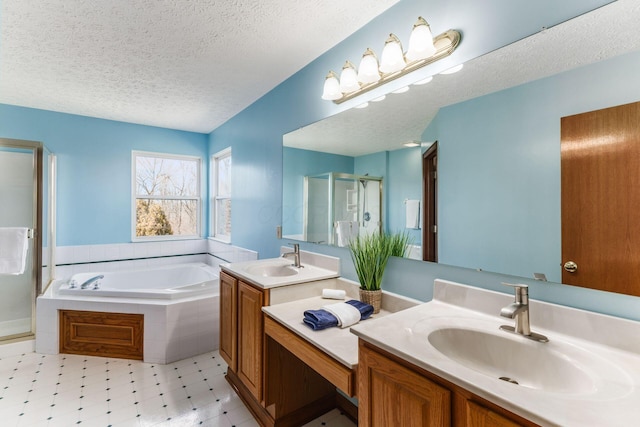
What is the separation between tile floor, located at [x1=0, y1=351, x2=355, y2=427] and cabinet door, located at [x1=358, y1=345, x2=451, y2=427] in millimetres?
1082

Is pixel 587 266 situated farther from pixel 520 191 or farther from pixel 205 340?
pixel 205 340

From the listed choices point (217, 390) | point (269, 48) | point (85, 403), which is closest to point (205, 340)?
point (217, 390)

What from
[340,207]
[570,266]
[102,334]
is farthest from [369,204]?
[102,334]

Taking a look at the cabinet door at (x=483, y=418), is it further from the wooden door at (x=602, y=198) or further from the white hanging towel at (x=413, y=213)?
the white hanging towel at (x=413, y=213)

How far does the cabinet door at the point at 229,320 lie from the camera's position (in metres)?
2.02

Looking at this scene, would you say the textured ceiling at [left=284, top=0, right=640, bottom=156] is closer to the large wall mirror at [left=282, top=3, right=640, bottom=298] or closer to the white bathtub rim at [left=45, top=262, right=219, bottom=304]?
the large wall mirror at [left=282, top=3, right=640, bottom=298]

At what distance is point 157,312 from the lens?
2545 mm

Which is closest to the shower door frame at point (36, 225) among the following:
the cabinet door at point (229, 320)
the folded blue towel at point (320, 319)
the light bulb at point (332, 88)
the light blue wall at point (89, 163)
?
the light blue wall at point (89, 163)

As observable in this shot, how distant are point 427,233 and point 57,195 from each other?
158 inches

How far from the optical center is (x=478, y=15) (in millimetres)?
1223

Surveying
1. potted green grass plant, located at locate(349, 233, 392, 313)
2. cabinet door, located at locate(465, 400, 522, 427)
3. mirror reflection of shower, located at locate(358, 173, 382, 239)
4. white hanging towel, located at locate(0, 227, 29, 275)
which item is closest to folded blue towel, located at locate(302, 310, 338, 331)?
potted green grass plant, located at locate(349, 233, 392, 313)

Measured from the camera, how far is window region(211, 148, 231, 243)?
393 cm

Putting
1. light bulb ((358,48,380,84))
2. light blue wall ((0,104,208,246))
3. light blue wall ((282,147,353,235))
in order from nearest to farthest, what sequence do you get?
light bulb ((358,48,380,84)) → light blue wall ((282,147,353,235)) → light blue wall ((0,104,208,246))

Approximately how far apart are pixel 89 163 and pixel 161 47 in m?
2.30
